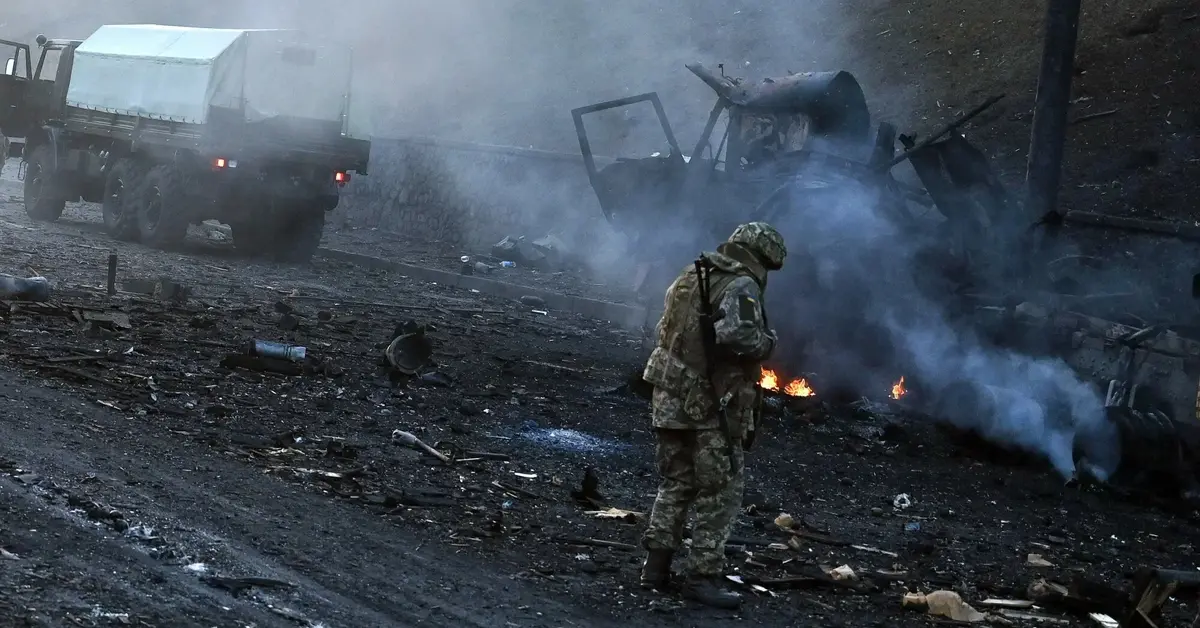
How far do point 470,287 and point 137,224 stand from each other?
4.68 metres

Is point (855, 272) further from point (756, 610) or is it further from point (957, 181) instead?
point (756, 610)

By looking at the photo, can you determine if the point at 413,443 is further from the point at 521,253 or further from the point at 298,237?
the point at 521,253

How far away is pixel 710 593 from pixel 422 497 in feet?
6.26

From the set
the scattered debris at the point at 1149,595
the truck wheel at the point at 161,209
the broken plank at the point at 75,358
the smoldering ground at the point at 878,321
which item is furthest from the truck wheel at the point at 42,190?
the scattered debris at the point at 1149,595

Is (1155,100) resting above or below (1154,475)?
above

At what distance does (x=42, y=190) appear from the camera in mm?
19812

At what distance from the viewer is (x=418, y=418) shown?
29.0ft

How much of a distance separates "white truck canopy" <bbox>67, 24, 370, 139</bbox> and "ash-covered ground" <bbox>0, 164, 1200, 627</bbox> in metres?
4.92

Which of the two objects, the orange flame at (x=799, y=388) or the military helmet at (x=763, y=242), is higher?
the military helmet at (x=763, y=242)

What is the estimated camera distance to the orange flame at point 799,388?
36.2ft

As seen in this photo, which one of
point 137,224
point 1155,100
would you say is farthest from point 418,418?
point 1155,100

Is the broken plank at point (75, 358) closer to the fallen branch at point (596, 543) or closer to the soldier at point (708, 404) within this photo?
the fallen branch at point (596, 543)

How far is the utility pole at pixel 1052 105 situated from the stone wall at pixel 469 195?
27.1 ft

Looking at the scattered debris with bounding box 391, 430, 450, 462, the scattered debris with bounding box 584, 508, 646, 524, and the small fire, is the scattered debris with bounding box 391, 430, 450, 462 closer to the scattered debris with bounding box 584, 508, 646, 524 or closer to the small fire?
the scattered debris with bounding box 584, 508, 646, 524
